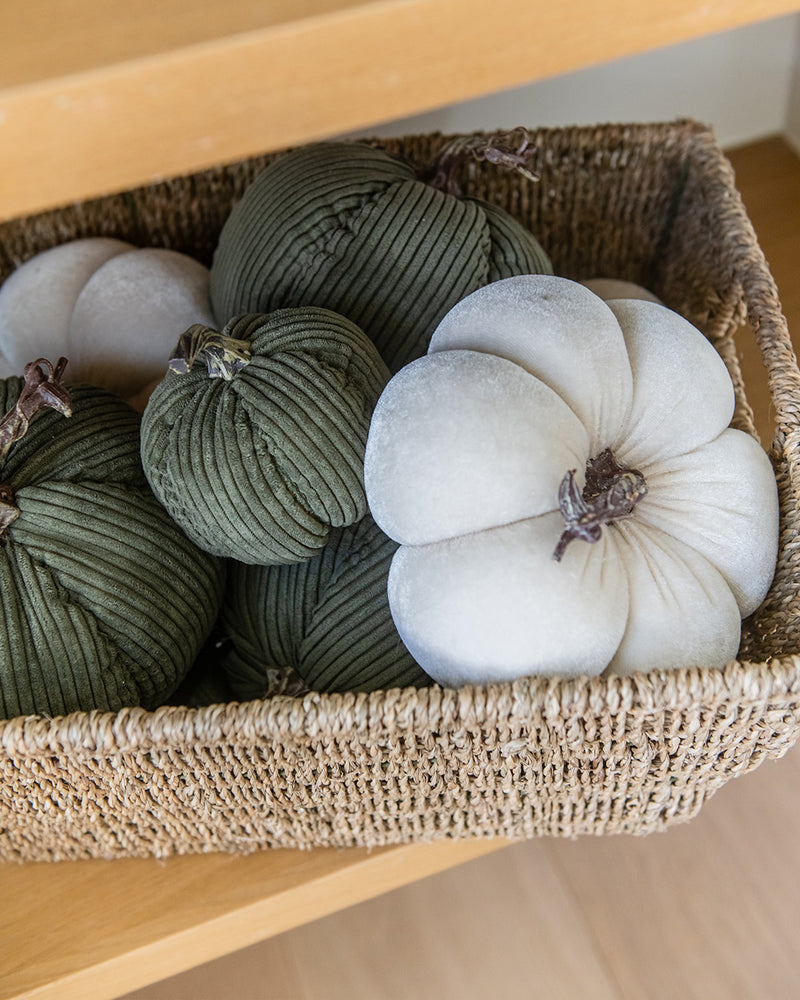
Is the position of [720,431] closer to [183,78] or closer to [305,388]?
[305,388]

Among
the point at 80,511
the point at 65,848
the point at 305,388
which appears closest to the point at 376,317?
the point at 305,388

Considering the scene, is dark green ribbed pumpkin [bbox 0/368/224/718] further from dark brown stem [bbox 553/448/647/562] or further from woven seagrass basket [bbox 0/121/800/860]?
dark brown stem [bbox 553/448/647/562]

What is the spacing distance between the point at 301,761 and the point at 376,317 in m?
0.26

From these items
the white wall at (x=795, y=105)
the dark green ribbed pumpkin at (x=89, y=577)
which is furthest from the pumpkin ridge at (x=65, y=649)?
the white wall at (x=795, y=105)

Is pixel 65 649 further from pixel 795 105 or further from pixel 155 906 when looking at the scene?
pixel 795 105

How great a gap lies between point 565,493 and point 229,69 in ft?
0.74

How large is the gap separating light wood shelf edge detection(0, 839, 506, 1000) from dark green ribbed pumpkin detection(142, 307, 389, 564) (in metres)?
0.21

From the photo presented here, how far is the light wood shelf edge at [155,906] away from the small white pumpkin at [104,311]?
32 centimetres

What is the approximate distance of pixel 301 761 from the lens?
0.48 meters

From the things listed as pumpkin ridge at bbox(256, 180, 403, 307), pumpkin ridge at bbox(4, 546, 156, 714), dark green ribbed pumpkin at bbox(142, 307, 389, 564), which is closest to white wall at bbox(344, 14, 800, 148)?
pumpkin ridge at bbox(256, 180, 403, 307)

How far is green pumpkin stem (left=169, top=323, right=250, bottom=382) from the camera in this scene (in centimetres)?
48

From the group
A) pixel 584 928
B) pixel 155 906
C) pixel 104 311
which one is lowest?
pixel 584 928

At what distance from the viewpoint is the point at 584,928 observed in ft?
2.28

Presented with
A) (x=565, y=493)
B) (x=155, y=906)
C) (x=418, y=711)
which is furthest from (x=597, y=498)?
(x=155, y=906)
